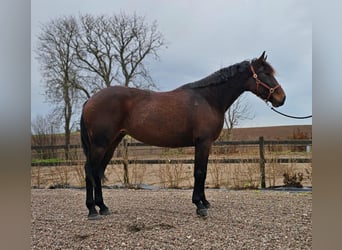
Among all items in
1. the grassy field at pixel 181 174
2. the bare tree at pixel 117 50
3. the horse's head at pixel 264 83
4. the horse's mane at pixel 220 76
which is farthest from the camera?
the grassy field at pixel 181 174

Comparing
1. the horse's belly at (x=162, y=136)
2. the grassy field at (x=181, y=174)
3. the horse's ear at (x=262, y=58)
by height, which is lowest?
the grassy field at (x=181, y=174)

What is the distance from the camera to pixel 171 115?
2012mm

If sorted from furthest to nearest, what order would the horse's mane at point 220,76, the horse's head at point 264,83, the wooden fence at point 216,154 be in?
the wooden fence at point 216,154
the horse's mane at point 220,76
the horse's head at point 264,83

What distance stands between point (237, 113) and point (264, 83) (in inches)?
13.1

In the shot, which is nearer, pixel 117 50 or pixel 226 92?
pixel 226 92

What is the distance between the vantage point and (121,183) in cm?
297

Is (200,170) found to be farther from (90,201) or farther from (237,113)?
(90,201)

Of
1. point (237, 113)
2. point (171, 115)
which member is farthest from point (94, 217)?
point (237, 113)

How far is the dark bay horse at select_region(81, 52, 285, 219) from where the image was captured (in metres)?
1.97

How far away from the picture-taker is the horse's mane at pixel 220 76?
2.05 meters

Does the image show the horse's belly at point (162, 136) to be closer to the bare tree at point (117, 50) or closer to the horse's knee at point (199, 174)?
the horse's knee at point (199, 174)

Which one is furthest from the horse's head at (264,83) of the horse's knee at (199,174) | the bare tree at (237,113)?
the horse's knee at (199,174)

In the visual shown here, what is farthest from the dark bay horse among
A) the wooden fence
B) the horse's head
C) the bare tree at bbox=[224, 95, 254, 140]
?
the wooden fence

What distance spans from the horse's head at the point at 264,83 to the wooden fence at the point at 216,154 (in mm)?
517
